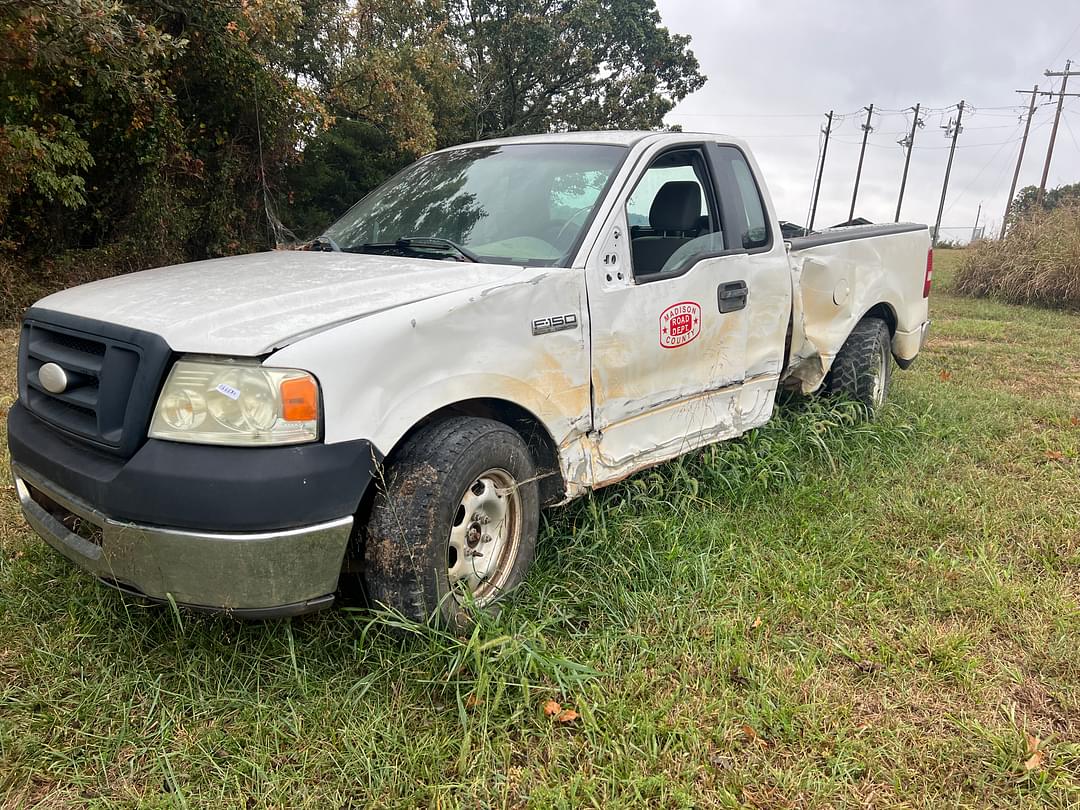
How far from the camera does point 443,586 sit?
8.36 feet

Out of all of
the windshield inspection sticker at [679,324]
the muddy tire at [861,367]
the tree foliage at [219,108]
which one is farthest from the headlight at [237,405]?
the tree foliage at [219,108]

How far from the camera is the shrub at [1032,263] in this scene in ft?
40.1

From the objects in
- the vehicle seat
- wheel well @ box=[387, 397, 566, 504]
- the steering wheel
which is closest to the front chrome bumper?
wheel well @ box=[387, 397, 566, 504]

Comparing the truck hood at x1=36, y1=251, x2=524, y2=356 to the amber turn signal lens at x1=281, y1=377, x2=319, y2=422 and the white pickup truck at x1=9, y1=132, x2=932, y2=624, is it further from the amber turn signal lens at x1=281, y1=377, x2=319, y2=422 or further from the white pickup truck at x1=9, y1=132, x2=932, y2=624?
the amber turn signal lens at x1=281, y1=377, x2=319, y2=422

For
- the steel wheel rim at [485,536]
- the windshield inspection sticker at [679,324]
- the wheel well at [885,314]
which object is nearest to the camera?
the steel wheel rim at [485,536]

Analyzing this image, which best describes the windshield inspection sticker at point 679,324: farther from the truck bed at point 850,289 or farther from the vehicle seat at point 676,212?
the truck bed at point 850,289

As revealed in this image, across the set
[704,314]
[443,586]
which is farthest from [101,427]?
[704,314]

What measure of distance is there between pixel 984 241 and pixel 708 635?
562 inches

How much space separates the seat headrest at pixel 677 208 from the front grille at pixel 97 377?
2.56 m

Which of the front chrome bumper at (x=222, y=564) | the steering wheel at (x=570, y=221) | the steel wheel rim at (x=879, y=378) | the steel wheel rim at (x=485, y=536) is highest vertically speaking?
the steering wheel at (x=570, y=221)

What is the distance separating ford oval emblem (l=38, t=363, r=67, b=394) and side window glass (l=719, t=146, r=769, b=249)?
9.97 ft

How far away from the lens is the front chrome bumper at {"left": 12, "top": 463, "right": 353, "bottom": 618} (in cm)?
215

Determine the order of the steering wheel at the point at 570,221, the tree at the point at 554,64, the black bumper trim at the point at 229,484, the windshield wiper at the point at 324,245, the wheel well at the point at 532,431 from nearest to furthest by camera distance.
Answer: the black bumper trim at the point at 229,484 < the wheel well at the point at 532,431 < the steering wheel at the point at 570,221 < the windshield wiper at the point at 324,245 < the tree at the point at 554,64

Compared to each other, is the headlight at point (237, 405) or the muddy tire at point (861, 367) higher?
the headlight at point (237, 405)
